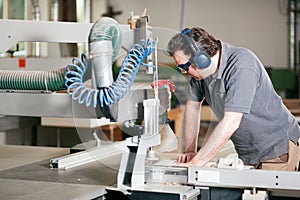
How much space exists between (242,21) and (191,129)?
377 cm

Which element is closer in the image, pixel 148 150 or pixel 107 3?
pixel 148 150

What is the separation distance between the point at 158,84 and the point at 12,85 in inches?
16.6

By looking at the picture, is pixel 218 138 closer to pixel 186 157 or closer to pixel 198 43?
pixel 186 157

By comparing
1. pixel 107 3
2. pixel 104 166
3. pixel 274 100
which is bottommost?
pixel 104 166

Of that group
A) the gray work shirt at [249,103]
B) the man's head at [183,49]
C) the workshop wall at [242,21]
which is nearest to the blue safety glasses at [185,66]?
the man's head at [183,49]

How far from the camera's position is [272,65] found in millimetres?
5469

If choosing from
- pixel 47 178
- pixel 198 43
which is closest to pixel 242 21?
pixel 198 43

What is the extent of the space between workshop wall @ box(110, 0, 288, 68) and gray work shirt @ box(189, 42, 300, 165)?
11.1 ft

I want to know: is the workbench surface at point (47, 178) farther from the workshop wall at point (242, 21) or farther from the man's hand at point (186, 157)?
the workshop wall at point (242, 21)

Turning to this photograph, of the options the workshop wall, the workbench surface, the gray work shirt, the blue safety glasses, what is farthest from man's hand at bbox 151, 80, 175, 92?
the workshop wall

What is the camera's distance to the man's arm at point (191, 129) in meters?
1.79

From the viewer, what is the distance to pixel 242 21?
5453 millimetres

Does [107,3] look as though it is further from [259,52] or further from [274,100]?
[274,100]

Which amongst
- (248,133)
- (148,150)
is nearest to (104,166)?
(148,150)
